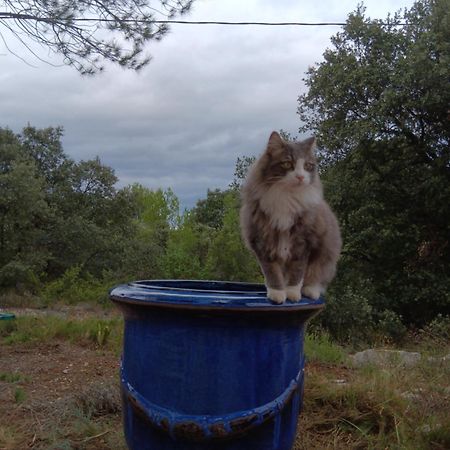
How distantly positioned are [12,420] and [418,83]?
9653 mm

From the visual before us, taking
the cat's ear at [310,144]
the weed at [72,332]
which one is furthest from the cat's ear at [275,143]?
the weed at [72,332]

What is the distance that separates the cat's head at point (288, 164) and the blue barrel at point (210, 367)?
0.53 metres

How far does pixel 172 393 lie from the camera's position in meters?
1.99

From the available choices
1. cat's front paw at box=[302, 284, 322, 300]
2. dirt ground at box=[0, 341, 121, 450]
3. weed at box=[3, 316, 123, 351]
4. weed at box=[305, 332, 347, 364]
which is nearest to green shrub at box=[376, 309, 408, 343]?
weed at box=[305, 332, 347, 364]

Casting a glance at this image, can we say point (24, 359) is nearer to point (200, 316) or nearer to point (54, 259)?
point (200, 316)

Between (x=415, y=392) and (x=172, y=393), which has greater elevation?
(x=172, y=393)

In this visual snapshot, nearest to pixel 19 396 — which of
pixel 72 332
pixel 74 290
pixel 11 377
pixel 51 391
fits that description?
pixel 51 391

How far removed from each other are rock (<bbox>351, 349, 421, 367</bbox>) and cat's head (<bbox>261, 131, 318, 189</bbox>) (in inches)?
94.4

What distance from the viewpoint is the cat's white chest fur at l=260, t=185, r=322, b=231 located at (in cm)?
223

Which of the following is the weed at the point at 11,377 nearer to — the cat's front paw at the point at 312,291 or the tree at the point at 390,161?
the cat's front paw at the point at 312,291

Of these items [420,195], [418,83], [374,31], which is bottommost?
[420,195]

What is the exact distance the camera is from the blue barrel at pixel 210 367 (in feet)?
6.44

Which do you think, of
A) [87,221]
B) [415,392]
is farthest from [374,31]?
[415,392]

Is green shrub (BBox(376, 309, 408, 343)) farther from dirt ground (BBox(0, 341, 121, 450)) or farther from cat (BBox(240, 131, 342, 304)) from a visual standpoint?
cat (BBox(240, 131, 342, 304))
